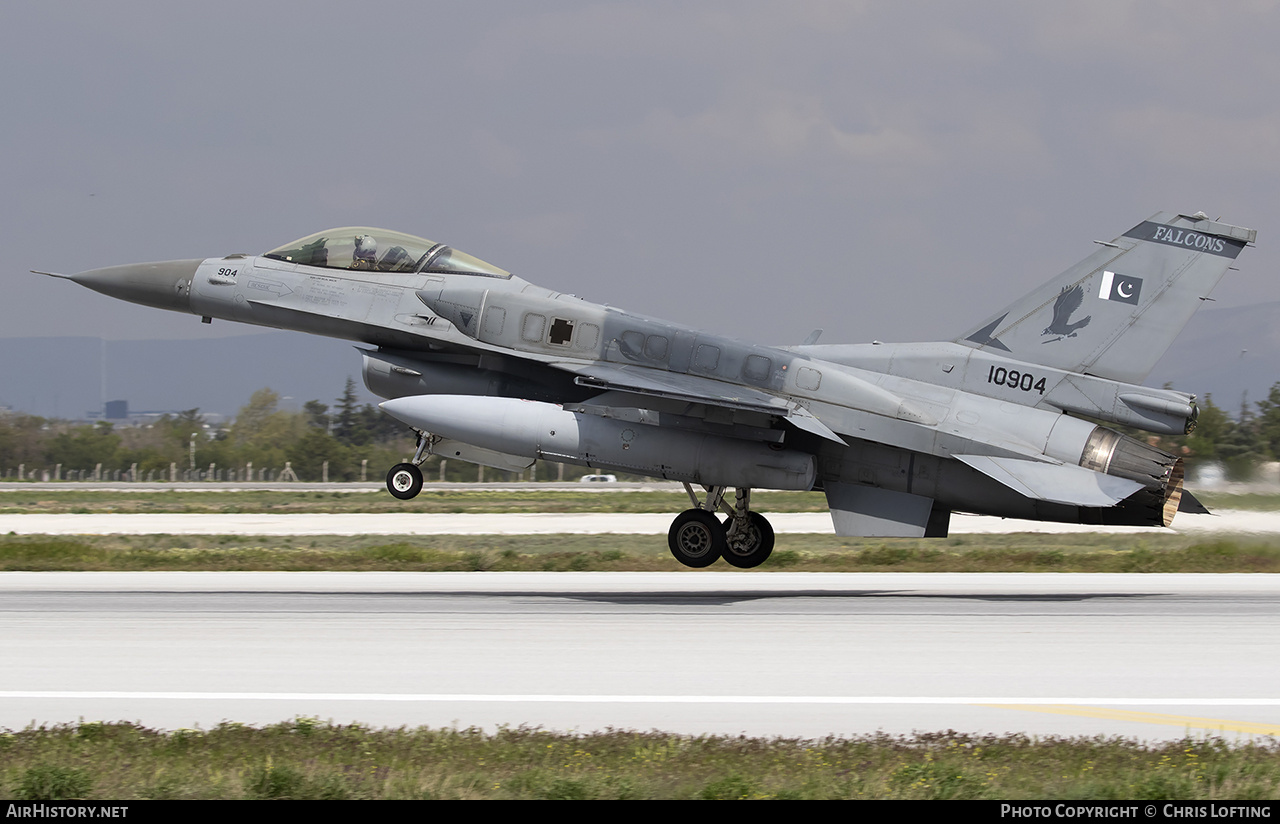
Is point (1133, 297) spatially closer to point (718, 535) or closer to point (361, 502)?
point (718, 535)

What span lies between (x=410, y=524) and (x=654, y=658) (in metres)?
25.0

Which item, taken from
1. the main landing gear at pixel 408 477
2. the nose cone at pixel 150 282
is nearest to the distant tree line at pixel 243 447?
the nose cone at pixel 150 282

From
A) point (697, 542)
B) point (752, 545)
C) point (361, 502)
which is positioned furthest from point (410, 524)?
point (697, 542)

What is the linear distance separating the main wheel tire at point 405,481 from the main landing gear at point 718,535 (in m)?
3.72

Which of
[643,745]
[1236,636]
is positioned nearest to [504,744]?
[643,745]

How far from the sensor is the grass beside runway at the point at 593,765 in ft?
20.9

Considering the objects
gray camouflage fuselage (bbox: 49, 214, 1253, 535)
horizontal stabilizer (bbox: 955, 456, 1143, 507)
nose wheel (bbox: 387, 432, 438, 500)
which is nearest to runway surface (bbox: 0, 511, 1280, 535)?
gray camouflage fuselage (bbox: 49, 214, 1253, 535)

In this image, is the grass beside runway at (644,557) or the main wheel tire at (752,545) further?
the grass beside runway at (644,557)

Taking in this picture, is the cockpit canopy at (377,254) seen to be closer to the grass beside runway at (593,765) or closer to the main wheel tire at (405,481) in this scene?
the main wheel tire at (405,481)

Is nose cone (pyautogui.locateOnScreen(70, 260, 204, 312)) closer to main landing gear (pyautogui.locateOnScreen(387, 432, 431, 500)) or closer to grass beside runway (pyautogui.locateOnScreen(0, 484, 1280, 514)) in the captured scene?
main landing gear (pyautogui.locateOnScreen(387, 432, 431, 500))

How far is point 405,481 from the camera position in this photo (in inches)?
647

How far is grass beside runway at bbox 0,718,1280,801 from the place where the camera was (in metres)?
6.38

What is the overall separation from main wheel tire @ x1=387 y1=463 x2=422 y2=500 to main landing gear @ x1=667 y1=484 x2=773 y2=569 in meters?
3.72

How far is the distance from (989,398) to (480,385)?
7.45 metres
